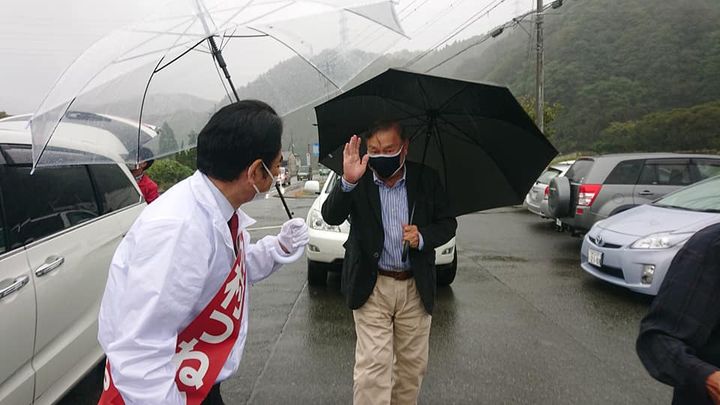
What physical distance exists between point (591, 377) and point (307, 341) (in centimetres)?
217

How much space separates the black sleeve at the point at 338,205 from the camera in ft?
7.53

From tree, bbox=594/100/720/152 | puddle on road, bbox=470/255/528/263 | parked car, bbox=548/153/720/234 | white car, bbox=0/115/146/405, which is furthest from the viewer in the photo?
tree, bbox=594/100/720/152

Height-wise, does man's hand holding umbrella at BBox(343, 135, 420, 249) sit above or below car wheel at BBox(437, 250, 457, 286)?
above

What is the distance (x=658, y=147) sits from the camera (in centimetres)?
3738

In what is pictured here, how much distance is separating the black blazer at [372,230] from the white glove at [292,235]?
48cm

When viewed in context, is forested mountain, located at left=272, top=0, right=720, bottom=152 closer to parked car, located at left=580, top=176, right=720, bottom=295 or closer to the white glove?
Answer: parked car, located at left=580, top=176, right=720, bottom=295

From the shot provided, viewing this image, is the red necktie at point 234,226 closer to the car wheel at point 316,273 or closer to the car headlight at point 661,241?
the car wheel at point 316,273

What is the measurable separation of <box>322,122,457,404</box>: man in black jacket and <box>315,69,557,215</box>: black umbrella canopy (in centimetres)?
16

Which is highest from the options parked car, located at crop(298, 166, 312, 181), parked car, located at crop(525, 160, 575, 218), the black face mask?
the black face mask

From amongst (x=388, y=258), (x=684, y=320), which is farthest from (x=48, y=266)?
Result: (x=684, y=320)

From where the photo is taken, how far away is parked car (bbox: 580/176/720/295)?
4.47 m

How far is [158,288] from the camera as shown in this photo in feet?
3.63

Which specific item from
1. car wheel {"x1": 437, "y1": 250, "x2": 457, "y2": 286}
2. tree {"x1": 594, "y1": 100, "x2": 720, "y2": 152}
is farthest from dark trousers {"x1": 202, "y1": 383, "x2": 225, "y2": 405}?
tree {"x1": 594, "y1": 100, "x2": 720, "y2": 152}

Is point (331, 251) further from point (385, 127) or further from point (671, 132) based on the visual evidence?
point (671, 132)
